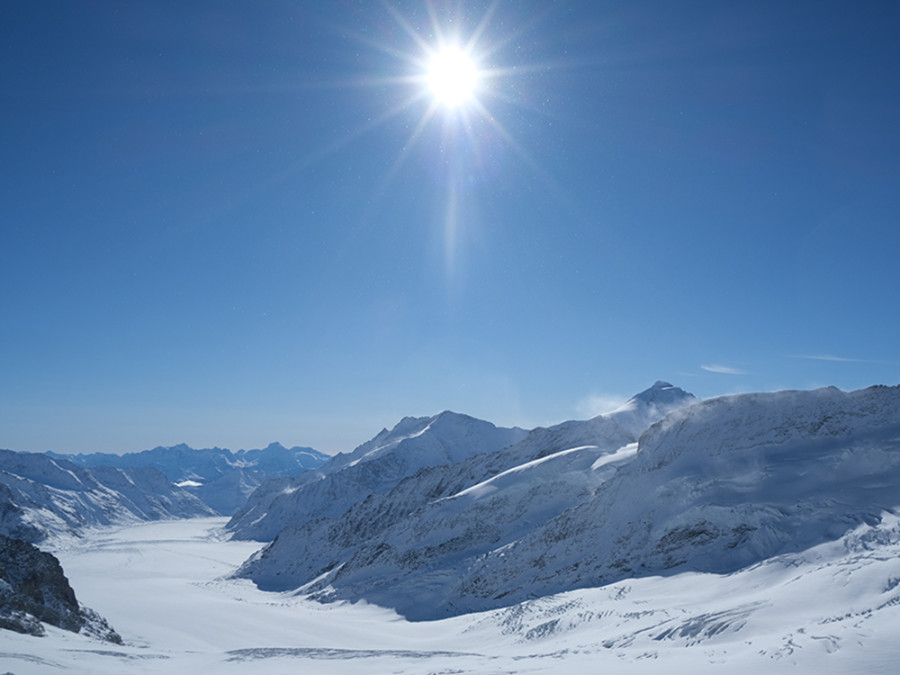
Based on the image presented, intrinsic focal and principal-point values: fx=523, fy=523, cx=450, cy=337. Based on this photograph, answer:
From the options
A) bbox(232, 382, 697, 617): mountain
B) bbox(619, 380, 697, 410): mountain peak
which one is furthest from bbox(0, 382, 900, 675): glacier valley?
bbox(619, 380, 697, 410): mountain peak

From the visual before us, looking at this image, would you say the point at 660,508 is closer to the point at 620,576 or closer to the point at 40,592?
the point at 620,576

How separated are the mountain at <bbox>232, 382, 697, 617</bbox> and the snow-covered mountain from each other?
271 millimetres

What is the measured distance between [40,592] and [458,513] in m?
47.3

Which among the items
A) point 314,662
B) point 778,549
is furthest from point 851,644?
point 778,549

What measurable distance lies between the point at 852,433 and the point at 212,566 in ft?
443

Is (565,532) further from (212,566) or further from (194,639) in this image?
(212,566)

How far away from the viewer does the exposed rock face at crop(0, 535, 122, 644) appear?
23.2 m

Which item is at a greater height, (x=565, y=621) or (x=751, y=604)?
(x=751, y=604)

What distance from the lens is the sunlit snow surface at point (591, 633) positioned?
1468 cm

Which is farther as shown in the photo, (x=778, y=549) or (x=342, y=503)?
(x=342, y=503)

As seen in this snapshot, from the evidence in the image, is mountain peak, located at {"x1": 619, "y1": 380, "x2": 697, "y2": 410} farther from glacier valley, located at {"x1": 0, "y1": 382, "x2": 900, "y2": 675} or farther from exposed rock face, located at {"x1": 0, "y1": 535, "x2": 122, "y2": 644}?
exposed rock face, located at {"x1": 0, "y1": 535, "x2": 122, "y2": 644}

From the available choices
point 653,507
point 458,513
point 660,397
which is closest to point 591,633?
point 653,507

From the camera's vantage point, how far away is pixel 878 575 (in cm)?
2050

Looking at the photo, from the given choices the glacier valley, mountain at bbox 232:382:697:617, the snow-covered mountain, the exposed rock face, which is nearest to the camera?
the glacier valley
